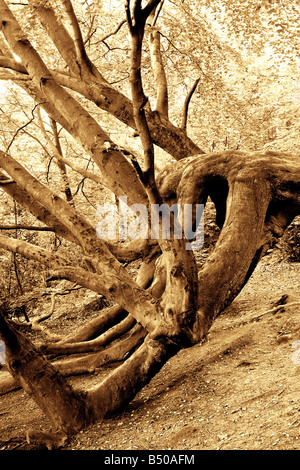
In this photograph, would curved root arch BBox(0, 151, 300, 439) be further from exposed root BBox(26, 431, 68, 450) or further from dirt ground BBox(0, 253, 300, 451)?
dirt ground BBox(0, 253, 300, 451)

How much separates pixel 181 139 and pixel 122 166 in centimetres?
187

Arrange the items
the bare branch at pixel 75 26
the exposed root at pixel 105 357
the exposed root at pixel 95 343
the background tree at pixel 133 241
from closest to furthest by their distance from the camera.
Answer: the background tree at pixel 133 241 < the bare branch at pixel 75 26 < the exposed root at pixel 105 357 < the exposed root at pixel 95 343

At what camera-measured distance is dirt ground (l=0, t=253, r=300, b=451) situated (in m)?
3.03

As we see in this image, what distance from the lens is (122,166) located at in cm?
452

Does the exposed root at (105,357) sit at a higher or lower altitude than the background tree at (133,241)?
lower

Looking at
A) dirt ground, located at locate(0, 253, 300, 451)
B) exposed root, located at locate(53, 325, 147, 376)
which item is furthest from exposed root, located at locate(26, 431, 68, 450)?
exposed root, located at locate(53, 325, 147, 376)

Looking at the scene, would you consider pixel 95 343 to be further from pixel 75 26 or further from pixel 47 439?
pixel 75 26

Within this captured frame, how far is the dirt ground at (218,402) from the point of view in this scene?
9.93 feet

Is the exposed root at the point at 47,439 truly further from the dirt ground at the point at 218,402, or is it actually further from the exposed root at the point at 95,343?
the exposed root at the point at 95,343

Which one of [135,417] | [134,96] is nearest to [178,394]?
[135,417]

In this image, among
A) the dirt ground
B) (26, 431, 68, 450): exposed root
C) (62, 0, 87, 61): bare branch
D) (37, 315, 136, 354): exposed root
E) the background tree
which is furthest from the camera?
(37, 315, 136, 354): exposed root

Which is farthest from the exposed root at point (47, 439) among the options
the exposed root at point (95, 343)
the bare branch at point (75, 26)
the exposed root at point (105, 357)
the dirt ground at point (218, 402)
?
the bare branch at point (75, 26)

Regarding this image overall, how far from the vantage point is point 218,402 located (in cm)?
368

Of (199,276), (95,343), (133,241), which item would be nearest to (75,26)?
(133,241)
